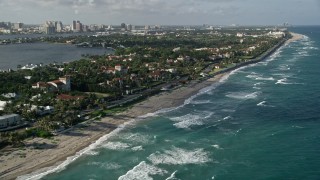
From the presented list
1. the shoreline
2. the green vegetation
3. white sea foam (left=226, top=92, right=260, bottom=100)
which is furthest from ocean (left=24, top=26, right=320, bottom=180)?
the green vegetation

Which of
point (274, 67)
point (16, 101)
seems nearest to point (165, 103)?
point (16, 101)

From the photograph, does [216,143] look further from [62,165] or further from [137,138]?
[62,165]

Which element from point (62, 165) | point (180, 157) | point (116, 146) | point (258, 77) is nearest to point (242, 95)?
point (258, 77)

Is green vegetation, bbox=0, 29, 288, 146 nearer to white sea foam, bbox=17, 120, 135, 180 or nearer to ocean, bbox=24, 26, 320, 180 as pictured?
white sea foam, bbox=17, 120, 135, 180

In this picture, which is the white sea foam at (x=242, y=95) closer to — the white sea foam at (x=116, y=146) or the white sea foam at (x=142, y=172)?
the white sea foam at (x=116, y=146)

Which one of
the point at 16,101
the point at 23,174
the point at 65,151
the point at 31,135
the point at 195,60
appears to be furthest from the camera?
the point at 195,60

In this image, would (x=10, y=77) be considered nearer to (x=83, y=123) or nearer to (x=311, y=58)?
(x=83, y=123)
